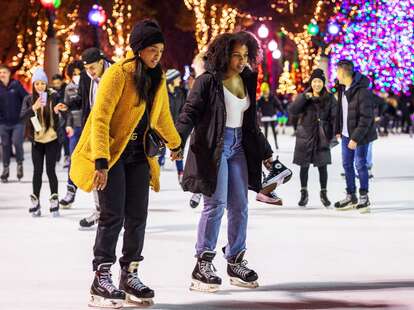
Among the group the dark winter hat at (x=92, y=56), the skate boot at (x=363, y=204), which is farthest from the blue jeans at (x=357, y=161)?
the dark winter hat at (x=92, y=56)

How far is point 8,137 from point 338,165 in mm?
6375

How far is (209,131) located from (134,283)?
1.25m

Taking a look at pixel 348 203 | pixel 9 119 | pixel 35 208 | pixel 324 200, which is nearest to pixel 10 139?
pixel 9 119

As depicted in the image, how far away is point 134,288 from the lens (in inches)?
283

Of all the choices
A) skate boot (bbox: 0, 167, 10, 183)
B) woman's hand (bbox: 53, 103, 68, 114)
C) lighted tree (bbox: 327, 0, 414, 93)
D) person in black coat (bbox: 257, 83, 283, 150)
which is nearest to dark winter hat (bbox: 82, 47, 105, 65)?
woman's hand (bbox: 53, 103, 68, 114)

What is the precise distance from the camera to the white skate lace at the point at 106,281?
7062mm

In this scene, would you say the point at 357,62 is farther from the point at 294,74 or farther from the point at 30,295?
the point at 30,295

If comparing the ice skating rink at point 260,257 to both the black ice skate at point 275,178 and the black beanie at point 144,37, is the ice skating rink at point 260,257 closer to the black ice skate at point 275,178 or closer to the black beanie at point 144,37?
the black ice skate at point 275,178

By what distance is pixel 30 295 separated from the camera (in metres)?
7.47

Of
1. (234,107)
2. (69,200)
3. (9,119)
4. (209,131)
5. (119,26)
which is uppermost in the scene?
(119,26)

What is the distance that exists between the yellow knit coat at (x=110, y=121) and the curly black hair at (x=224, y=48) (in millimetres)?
676

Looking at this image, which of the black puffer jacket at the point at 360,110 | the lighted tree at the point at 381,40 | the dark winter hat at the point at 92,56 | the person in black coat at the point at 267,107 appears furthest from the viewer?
the lighted tree at the point at 381,40

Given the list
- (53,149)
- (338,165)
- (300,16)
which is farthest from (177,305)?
(300,16)

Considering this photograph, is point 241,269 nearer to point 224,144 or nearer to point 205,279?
point 205,279
